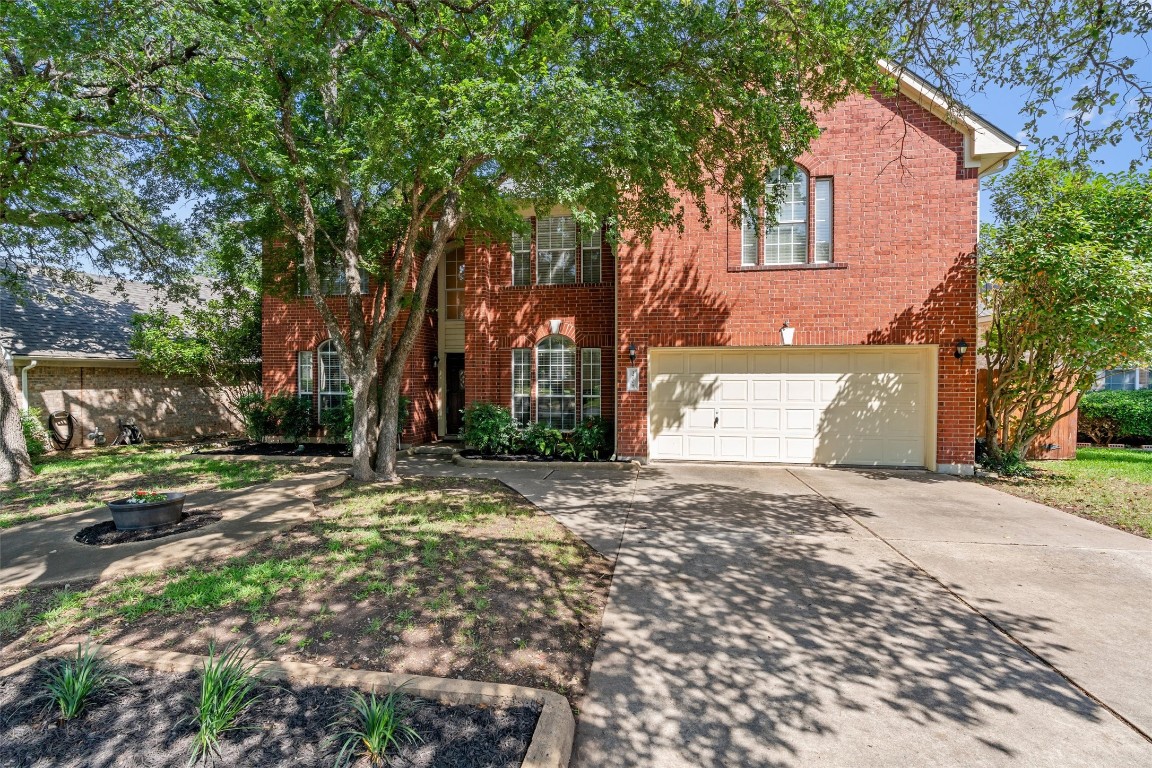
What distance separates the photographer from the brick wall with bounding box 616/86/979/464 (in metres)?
9.07

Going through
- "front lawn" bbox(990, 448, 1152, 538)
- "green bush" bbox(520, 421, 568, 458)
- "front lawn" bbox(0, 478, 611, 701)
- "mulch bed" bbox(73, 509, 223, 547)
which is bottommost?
"front lawn" bbox(990, 448, 1152, 538)

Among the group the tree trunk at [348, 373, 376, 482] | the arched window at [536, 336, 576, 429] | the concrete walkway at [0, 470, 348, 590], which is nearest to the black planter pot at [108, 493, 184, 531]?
the concrete walkway at [0, 470, 348, 590]

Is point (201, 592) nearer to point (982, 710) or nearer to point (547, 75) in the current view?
point (982, 710)

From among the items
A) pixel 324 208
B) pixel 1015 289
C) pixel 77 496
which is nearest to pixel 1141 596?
pixel 1015 289

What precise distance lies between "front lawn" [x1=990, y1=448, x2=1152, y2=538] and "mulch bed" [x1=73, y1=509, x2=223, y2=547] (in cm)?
1076

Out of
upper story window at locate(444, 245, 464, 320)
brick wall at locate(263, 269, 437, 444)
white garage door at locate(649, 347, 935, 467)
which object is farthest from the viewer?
upper story window at locate(444, 245, 464, 320)

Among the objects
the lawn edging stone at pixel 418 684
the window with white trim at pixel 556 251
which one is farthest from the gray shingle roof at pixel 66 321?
the lawn edging stone at pixel 418 684

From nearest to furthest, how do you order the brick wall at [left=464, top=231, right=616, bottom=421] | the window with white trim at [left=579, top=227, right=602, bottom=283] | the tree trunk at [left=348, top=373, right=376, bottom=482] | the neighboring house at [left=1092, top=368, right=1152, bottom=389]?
the tree trunk at [left=348, top=373, right=376, bottom=482], the brick wall at [left=464, top=231, right=616, bottom=421], the window with white trim at [left=579, top=227, right=602, bottom=283], the neighboring house at [left=1092, top=368, right=1152, bottom=389]

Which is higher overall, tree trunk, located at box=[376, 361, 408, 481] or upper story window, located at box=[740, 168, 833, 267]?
upper story window, located at box=[740, 168, 833, 267]

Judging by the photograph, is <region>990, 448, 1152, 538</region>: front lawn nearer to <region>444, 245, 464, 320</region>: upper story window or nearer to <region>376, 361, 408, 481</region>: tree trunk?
<region>376, 361, 408, 481</region>: tree trunk

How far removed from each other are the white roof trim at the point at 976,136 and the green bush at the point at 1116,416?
795cm

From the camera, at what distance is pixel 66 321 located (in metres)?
13.7

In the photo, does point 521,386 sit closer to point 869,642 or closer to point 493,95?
point 493,95

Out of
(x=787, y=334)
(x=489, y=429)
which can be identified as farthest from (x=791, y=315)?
(x=489, y=429)
